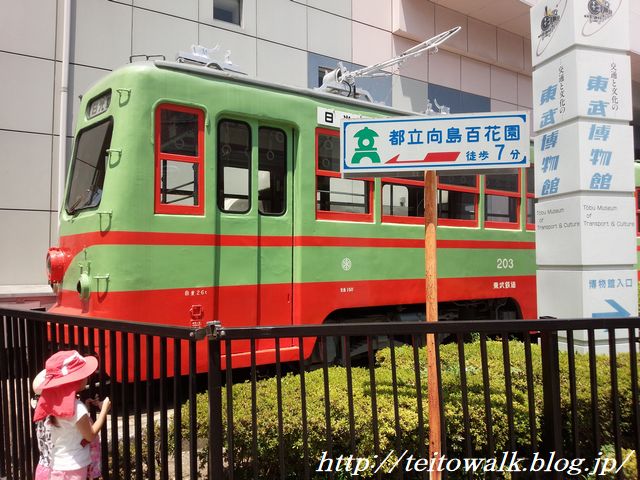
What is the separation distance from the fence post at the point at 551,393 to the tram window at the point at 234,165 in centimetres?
308

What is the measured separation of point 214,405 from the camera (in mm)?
2344

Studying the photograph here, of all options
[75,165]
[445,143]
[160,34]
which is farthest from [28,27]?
[445,143]

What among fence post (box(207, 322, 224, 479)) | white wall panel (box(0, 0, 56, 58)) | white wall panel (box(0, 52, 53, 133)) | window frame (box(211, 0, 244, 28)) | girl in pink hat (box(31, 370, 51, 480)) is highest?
window frame (box(211, 0, 244, 28))

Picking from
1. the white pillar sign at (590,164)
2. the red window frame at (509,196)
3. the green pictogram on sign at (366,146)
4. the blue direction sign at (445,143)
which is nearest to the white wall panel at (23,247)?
the red window frame at (509,196)

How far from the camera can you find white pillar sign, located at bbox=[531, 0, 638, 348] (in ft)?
16.6

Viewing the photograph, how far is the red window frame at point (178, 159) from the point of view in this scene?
4.57 metres

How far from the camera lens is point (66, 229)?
5.20 meters

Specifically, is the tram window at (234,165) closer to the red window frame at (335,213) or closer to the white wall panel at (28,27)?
the red window frame at (335,213)

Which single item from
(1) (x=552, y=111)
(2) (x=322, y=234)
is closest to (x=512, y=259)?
(1) (x=552, y=111)

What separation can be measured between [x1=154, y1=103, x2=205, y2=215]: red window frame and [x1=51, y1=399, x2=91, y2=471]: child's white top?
7.35ft

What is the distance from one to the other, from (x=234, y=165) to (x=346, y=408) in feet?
8.79

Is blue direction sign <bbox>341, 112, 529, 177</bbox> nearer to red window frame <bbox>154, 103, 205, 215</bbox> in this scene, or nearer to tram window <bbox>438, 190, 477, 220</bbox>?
red window frame <bbox>154, 103, 205, 215</bbox>

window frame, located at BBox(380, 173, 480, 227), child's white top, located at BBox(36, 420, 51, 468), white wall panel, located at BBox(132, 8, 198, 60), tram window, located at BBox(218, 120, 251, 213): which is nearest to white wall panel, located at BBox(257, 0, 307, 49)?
white wall panel, located at BBox(132, 8, 198, 60)

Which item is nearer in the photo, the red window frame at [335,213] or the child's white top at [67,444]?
the child's white top at [67,444]
